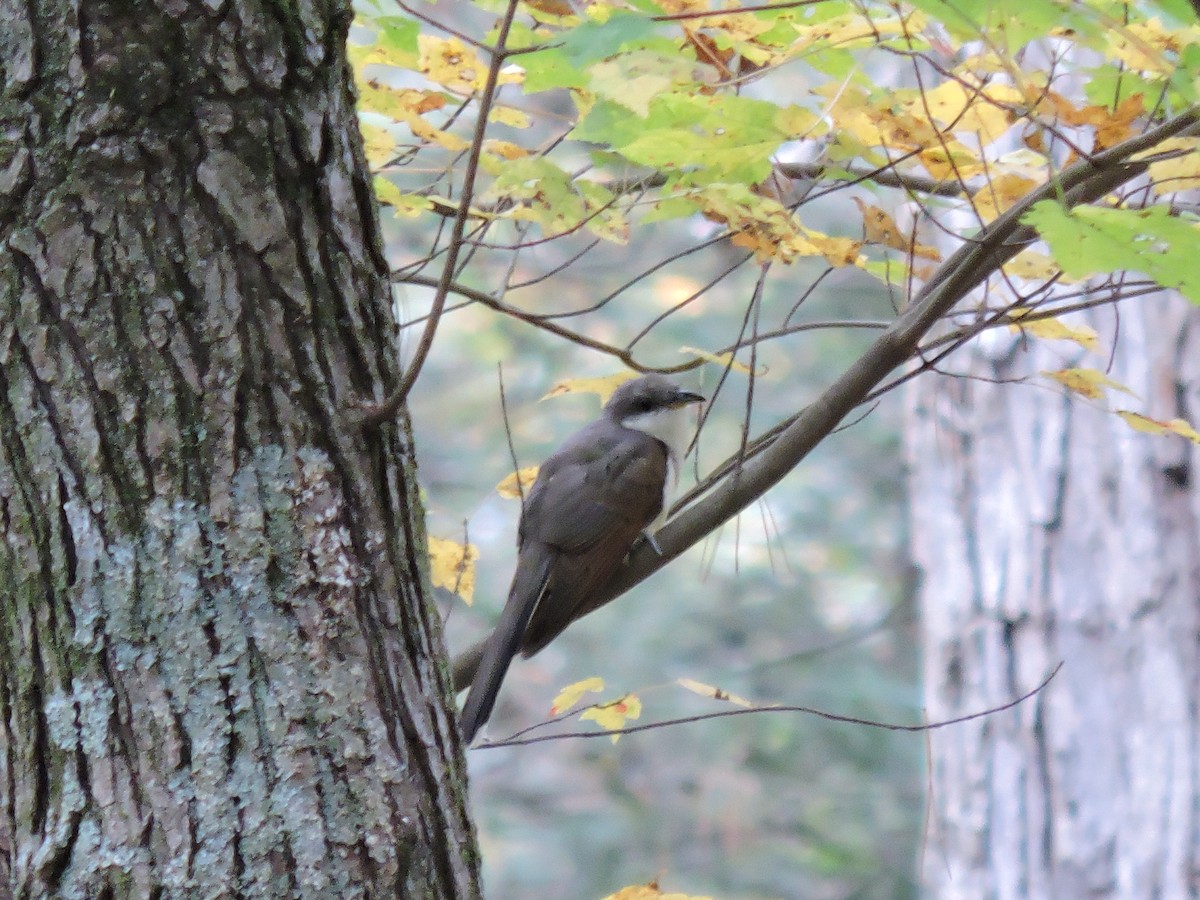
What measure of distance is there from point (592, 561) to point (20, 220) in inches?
93.1

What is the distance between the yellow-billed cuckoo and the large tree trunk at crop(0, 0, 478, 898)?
1.31m

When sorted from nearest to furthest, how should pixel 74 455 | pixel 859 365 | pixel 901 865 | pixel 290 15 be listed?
pixel 74 455
pixel 290 15
pixel 859 365
pixel 901 865

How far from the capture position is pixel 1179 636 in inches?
169

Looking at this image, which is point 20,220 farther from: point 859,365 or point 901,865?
point 901,865

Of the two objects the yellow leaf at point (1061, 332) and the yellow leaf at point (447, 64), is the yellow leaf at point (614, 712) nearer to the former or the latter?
the yellow leaf at point (1061, 332)

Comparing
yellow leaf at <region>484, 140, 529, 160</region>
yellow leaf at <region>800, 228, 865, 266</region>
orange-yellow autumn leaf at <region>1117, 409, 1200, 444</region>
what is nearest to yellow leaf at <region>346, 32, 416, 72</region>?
yellow leaf at <region>484, 140, 529, 160</region>

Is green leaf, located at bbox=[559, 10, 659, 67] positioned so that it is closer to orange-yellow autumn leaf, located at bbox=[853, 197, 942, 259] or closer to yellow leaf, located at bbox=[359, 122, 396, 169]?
orange-yellow autumn leaf, located at bbox=[853, 197, 942, 259]

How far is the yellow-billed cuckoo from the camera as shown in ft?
12.0

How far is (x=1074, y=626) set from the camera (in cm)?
445

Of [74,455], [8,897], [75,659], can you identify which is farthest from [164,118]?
[8,897]

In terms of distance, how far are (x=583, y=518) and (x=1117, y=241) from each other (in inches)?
101

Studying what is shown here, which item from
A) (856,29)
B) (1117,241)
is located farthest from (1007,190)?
(1117,241)

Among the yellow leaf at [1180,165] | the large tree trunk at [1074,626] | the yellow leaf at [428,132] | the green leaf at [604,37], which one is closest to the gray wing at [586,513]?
the large tree trunk at [1074,626]

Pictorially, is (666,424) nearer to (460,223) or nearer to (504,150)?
(504,150)
